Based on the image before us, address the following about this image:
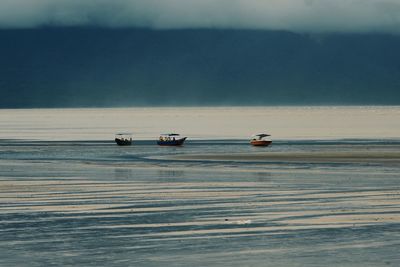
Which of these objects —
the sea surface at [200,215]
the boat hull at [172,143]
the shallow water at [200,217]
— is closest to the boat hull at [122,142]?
the boat hull at [172,143]

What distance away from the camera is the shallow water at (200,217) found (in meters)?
34.0

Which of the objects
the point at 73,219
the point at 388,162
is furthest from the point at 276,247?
the point at 388,162

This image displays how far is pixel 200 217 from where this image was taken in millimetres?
44469

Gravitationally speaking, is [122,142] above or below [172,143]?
above

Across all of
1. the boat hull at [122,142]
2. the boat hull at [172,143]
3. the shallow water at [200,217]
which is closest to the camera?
the shallow water at [200,217]

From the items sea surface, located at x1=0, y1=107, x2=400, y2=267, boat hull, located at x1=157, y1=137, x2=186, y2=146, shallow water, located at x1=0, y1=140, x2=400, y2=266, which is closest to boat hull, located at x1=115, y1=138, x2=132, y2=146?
boat hull, located at x1=157, y1=137, x2=186, y2=146

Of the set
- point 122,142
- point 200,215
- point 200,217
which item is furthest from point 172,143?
point 200,217

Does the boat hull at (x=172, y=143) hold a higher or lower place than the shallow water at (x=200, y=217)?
higher

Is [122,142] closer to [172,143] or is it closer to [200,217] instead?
[172,143]

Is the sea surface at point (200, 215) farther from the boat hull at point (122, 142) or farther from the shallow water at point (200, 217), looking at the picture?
the boat hull at point (122, 142)

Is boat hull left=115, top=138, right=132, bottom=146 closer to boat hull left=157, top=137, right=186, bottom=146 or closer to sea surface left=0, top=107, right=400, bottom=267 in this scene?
boat hull left=157, top=137, right=186, bottom=146

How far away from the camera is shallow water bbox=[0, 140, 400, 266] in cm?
3400

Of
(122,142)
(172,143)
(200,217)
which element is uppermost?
(122,142)

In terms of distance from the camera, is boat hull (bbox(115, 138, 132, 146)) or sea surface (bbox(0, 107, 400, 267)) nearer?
sea surface (bbox(0, 107, 400, 267))
